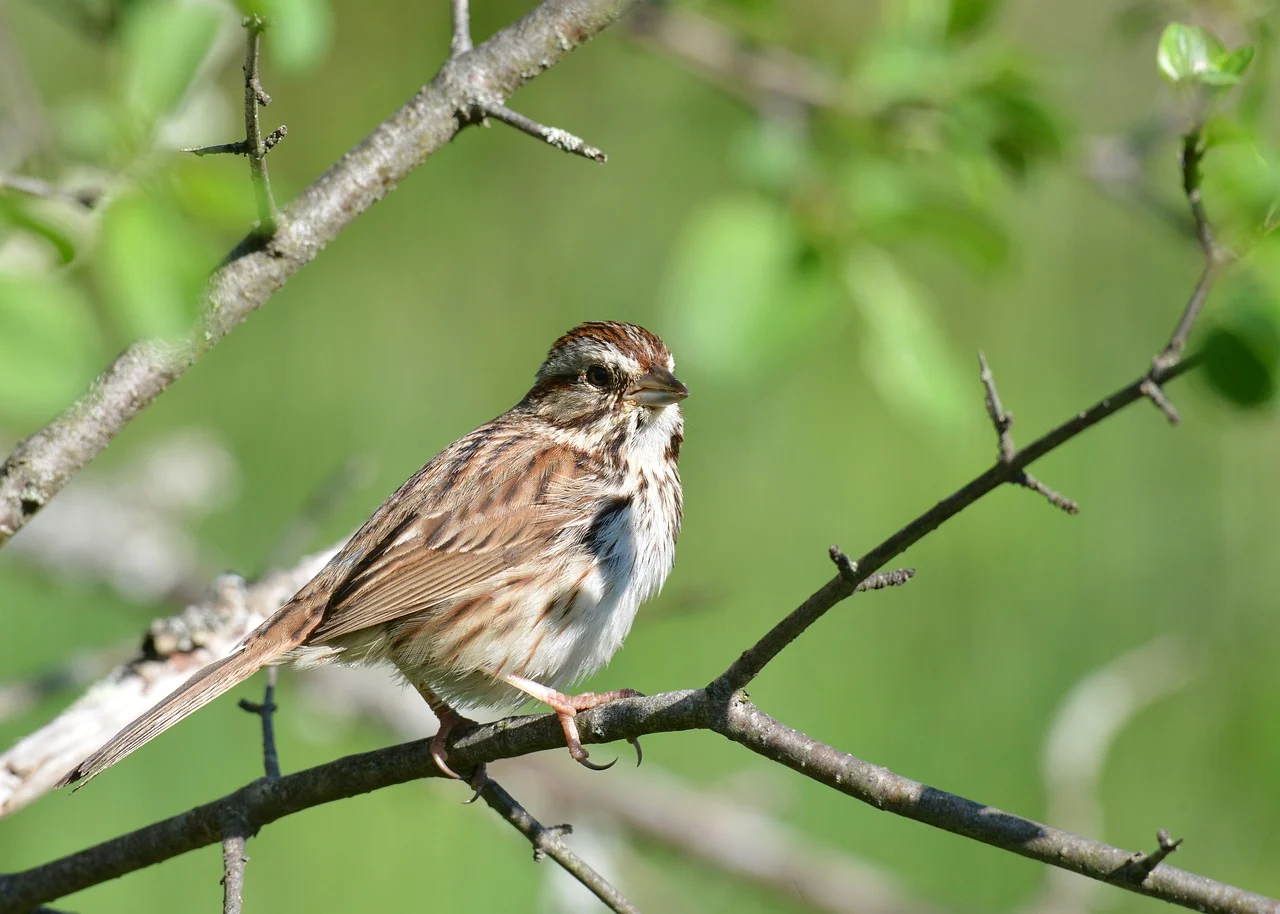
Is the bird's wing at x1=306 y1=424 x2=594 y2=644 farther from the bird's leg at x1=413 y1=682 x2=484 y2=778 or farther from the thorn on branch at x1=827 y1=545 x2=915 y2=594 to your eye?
the thorn on branch at x1=827 y1=545 x2=915 y2=594

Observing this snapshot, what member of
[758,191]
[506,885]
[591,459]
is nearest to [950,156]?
[758,191]

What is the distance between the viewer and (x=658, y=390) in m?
3.23

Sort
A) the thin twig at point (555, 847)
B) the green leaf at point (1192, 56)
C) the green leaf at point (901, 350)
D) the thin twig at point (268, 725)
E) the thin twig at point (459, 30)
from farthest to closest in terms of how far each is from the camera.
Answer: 1. the green leaf at point (901, 350)
2. the thin twig at point (268, 725)
3. the thin twig at point (459, 30)
4. the thin twig at point (555, 847)
5. the green leaf at point (1192, 56)

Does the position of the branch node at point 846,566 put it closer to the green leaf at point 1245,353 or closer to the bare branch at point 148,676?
the green leaf at point 1245,353

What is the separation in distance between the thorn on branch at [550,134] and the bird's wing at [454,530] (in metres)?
1.13

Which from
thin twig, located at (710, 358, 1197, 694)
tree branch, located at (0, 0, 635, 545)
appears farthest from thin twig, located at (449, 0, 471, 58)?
thin twig, located at (710, 358, 1197, 694)

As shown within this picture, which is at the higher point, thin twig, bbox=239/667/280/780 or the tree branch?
the tree branch

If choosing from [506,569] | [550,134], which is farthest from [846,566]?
[506,569]

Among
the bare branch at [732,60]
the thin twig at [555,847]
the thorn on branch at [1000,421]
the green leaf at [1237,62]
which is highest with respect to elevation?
the bare branch at [732,60]

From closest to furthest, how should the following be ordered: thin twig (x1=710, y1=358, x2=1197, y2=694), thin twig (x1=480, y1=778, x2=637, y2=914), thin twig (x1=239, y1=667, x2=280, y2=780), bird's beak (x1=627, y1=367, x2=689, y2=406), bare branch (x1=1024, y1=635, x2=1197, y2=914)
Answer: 1. thin twig (x1=710, y1=358, x2=1197, y2=694)
2. thin twig (x1=480, y1=778, x2=637, y2=914)
3. thin twig (x1=239, y1=667, x2=280, y2=780)
4. bird's beak (x1=627, y1=367, x2=689, y2=406)
5. bare branch (x1=1024, y1=635, x2=1197, y2=914)

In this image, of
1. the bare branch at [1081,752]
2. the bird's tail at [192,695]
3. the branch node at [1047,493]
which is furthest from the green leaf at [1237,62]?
the bare branch at [1081,752]

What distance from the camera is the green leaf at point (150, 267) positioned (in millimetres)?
1802

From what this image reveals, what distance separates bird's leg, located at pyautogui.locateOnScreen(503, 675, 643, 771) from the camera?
213 centimetres

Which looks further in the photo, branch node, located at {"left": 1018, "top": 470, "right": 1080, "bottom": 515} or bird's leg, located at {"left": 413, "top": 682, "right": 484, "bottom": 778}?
bird's leg, located at {"left": 413, "top": 682, "right": 484, "bottom": 778}
